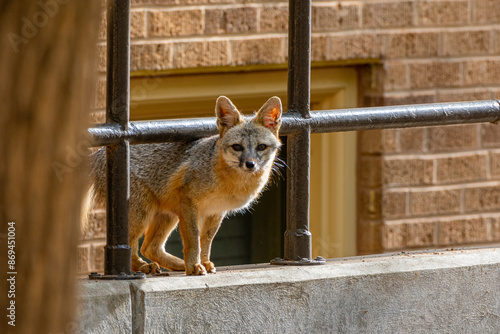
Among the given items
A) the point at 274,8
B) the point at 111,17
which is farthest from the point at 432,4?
the point at 111,17

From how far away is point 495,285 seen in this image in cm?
331

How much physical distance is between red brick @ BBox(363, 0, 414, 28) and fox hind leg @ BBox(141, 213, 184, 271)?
6.01 feet

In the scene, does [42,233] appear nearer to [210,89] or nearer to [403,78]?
[210,89]

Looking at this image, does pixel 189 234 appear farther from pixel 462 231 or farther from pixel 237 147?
pixel 462 231

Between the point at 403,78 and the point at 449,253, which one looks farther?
the point at 403,78

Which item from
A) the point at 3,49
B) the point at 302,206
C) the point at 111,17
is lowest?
the point at 302,206

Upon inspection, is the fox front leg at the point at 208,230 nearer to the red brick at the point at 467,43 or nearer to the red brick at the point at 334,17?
the red brick at the point at 334,17

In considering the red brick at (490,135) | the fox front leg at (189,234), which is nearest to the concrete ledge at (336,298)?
the fox front leg at (189,234)

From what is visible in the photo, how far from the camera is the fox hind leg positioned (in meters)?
4.20

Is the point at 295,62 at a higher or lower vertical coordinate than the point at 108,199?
higher

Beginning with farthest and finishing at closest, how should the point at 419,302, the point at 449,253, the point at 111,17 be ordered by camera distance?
the point at 449,253
the point at 419,302
the point at 111,17

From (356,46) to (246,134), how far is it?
64.4 inches

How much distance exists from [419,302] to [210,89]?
92.6 inches

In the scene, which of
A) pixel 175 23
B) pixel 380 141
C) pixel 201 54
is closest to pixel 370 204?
pixel 380 141
